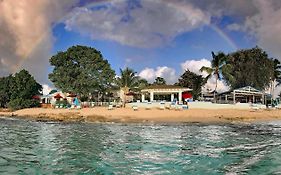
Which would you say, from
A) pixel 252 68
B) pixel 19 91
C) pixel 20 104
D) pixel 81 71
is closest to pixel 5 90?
pixel 19 91

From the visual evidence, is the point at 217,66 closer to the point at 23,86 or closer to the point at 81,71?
the point at 81,71

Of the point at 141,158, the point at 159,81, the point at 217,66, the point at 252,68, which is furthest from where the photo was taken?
the point at 159,81

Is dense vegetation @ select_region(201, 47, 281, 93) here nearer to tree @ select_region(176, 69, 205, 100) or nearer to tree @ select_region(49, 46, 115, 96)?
tree @ select_region(176, 69, 205, 100)

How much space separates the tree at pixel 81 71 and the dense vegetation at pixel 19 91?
514cm

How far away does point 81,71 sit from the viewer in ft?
233

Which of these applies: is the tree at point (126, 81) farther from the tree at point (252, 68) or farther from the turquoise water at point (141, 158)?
the turquoise water at point (141, 158)

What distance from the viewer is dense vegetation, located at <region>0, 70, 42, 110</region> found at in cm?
6681

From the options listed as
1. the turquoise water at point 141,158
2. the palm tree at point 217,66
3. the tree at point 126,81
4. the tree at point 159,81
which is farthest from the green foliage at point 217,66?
the turquoise water at point 141,158

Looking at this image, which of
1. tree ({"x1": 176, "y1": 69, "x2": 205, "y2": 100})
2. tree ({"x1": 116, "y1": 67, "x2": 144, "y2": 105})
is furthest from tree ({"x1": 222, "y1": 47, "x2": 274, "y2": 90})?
tree ({"x1": 116, "y1": 67, "x2": 144, "y2": 105})

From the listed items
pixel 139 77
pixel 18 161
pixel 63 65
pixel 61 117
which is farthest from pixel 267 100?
pixel 18 161

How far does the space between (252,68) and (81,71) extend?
138 ft

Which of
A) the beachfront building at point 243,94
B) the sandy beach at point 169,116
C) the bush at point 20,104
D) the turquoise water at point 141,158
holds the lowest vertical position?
the turquoise water at point 141,158

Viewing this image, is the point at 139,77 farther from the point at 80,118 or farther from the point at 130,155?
the point at 130,155

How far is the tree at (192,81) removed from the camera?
78.5m
